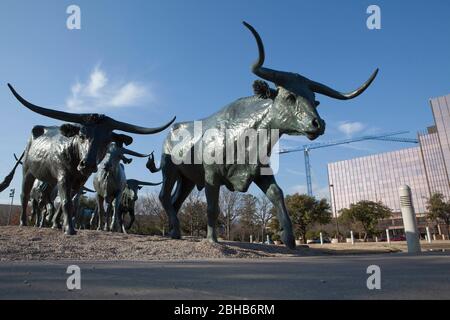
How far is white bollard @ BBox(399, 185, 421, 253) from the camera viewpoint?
10.5 meters

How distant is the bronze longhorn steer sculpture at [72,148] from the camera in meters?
8.14

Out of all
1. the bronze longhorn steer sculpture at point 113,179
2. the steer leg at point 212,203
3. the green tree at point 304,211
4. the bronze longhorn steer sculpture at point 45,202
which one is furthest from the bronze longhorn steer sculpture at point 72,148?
the green tree at point 304,211

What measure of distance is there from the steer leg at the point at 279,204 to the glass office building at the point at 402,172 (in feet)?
238

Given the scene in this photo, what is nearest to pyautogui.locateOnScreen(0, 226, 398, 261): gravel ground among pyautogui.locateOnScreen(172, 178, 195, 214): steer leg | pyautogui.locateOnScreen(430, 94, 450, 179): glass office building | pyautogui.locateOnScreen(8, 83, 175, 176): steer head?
pyautogui.locateOnScreen(8, 83, 175, 176): steer head

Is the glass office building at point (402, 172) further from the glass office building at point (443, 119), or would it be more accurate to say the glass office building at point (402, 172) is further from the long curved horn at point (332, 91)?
the long curved horn at point (332, 91)

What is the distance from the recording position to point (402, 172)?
92.6 metres

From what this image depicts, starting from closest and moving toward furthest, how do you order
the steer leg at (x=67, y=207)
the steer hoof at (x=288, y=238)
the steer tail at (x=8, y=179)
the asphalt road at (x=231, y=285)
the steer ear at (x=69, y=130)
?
the asphalt road at (x=231, y=285)
the steer hoof at (x=288, y=238)
the steer leg at (x=67, y=207)
the steer ear at (x=69, y=130)
the steer tail at (x=8, y=179)

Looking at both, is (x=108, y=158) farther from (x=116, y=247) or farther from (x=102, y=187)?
(x=116, y=247)

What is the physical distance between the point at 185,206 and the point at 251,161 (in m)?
33.0

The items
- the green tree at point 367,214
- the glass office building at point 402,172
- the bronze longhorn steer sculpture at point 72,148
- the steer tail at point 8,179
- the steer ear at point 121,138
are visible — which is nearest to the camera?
the bronze longhorn steer sculpture at point 72,148

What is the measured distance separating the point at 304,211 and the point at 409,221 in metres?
31.3

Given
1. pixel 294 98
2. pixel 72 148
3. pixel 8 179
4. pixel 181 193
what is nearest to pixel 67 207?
pixel 72 148

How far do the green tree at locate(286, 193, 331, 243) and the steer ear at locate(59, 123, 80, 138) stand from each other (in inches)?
1359

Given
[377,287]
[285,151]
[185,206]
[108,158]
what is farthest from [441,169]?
[377,287]
